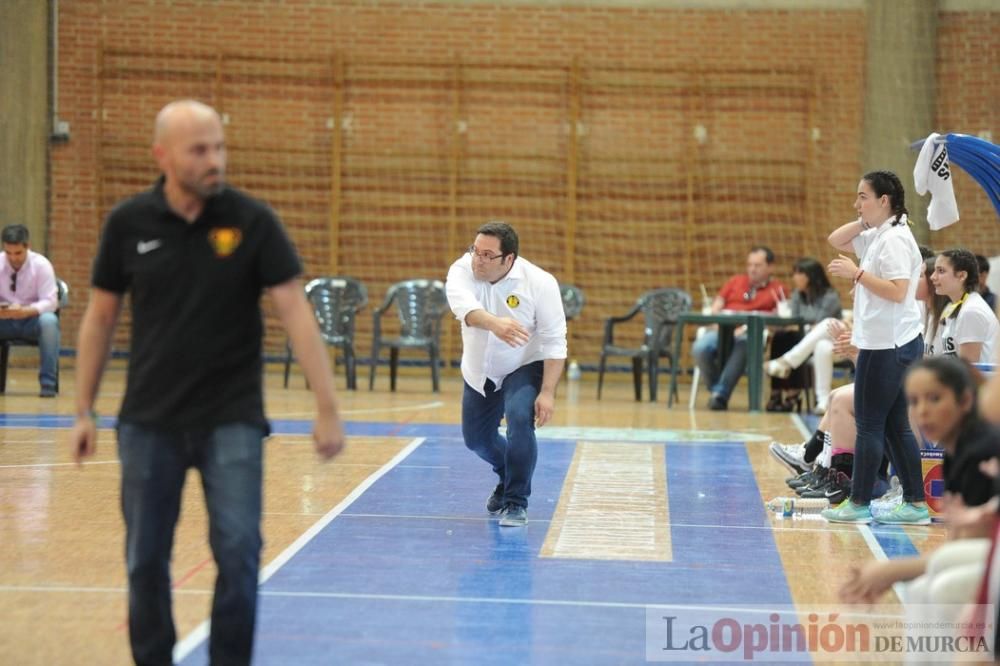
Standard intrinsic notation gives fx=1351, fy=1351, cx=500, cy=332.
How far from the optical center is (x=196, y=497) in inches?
290

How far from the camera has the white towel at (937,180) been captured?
24.3 feet

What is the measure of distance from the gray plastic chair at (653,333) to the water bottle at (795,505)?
6.48m

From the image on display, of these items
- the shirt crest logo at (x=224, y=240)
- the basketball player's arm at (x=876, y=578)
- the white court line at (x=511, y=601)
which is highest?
the shirt crest logo at (x=224, y=240)

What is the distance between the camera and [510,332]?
630 centimetres

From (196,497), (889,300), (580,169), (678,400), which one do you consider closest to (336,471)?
(196,497)

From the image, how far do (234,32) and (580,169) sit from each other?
4.63m

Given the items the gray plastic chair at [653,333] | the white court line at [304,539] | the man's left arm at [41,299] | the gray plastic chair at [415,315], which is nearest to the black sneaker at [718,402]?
the gray plastic chair at [653,333]

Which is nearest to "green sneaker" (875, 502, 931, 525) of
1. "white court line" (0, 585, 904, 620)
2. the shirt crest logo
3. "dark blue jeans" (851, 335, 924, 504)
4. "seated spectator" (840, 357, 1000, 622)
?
"dark blue jeans" (851, 335, 924, 504)

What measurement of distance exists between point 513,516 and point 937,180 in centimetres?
304

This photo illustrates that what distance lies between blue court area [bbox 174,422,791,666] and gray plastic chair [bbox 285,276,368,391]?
6.87 meters

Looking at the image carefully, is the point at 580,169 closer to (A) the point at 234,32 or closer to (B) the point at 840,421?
(A) the point at 234,32

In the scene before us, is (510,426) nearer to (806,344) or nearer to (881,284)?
(881,284)

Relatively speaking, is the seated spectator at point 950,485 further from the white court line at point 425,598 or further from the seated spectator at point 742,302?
the seated spectator at point 742,302

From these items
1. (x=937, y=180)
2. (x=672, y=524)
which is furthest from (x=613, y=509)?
(x=937, y=180)
